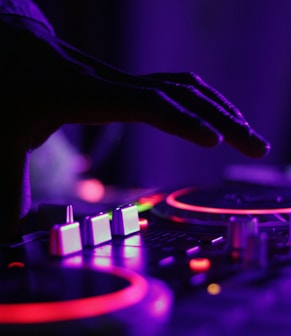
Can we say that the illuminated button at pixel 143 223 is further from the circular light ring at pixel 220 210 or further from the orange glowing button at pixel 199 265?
the orange glowing button at pixel 199 265

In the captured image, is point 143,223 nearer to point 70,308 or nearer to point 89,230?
point 89,230

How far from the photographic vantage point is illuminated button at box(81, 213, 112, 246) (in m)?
0.71

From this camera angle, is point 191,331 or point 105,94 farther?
point 105,94

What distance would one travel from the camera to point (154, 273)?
23.1 inches

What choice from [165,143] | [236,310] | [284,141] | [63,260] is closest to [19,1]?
[63,260]

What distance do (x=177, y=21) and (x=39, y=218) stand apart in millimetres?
2852

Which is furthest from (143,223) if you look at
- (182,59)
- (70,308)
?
(182,59)

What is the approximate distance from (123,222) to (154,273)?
0.67ft

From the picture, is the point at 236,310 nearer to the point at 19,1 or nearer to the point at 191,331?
the point at 191,331

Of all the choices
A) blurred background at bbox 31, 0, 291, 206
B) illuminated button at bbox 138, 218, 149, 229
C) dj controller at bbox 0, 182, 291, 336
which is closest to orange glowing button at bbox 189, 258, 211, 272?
dj controller at bbox 0, 182, 291, 336

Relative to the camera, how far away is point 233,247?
0.67 meters

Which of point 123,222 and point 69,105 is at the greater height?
point 69,105

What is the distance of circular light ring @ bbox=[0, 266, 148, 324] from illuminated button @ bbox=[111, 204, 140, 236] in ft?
0.84

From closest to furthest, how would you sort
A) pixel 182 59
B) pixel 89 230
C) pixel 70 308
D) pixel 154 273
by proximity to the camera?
1. pixel 70 308
2. pixel 154 273
3. pixel 89 230
4. pixel 182 59
